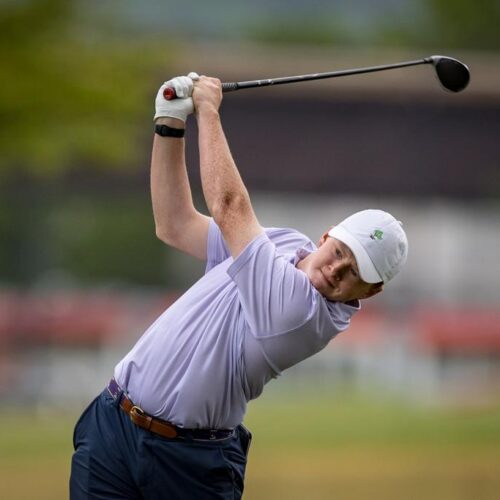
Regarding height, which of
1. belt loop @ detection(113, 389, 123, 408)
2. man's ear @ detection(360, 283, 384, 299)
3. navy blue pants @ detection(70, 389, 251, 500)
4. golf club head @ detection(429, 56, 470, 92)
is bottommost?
navy blue pants @ detection(70, 389, 251, 500)

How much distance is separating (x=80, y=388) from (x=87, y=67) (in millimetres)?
5295

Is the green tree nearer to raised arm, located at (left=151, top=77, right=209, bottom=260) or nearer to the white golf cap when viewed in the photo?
raised arm, located at (left=151, top=77, right=209, bottom=260)

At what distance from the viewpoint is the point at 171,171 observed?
607 cm

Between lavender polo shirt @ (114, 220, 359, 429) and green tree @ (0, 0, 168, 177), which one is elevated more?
green tree @ (0, 0, 168, 177)

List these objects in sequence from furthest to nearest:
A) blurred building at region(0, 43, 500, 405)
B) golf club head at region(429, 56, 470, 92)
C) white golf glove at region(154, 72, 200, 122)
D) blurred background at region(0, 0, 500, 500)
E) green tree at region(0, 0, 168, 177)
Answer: blurred building at region(0, 43, 500, 405), green tree at region(0, 0, 168, 177), blurred background at region(0, 0, 500, 500), golf club head at region(429, 56, 470, 92), white golf glove at region(154, 72, 200, 122)

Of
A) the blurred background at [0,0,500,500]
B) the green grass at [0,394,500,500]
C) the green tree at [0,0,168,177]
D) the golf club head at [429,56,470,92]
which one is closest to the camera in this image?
the golf club head at [429,56,470,92]

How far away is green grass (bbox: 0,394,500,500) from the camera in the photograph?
12797mm

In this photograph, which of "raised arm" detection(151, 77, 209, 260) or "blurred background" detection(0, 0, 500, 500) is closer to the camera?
"raised arm" detection(151, 77, 209, 260)

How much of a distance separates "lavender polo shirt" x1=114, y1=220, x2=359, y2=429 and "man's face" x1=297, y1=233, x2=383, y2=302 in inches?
1.7

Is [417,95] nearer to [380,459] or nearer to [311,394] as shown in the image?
[311,394]

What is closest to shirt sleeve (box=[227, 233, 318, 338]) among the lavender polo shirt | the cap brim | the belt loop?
the lavender polo shirt

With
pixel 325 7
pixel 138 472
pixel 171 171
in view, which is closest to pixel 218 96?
pixel 171 171

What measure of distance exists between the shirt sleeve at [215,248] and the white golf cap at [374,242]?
1.91 feet

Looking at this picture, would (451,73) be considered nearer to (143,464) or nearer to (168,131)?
(168,131)
